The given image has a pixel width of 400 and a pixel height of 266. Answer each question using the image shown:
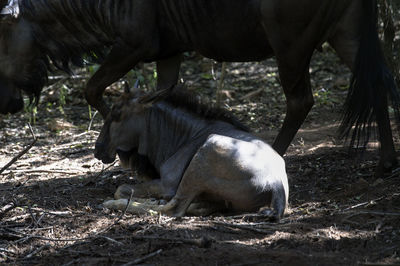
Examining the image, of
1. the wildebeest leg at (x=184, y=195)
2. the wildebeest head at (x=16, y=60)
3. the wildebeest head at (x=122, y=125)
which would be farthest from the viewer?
the wildebeest head at (x=16, y=60)

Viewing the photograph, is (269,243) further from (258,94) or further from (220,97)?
(258,94)

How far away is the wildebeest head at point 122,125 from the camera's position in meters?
6.24

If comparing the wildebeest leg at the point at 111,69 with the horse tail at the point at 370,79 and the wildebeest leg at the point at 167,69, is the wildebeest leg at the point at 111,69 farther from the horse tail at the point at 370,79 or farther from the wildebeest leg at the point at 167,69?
the horse tail at the point at 370,79

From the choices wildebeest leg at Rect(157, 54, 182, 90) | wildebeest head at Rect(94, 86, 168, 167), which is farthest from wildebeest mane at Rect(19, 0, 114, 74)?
wildebeest head at Rect(94, 86, 168, 167)

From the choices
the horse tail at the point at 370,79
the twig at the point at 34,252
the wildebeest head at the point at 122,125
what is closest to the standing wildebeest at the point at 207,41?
the horse tail at the point at 370,79

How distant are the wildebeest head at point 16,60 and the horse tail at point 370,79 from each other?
11.3 feet

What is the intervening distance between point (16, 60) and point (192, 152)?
2.59 m

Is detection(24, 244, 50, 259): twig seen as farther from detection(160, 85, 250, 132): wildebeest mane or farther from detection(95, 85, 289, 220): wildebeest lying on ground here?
detection(160, 85, 250, 132): wildebeest mane

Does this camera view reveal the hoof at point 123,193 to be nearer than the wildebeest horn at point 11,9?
Yes

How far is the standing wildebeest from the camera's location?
20.2 feet

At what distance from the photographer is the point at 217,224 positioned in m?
4.95

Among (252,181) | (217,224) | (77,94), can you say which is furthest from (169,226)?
(77,94)

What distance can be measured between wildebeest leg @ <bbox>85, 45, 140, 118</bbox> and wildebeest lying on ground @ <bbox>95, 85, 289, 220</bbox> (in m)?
0.68

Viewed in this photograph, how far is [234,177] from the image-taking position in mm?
5285
